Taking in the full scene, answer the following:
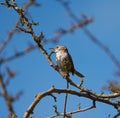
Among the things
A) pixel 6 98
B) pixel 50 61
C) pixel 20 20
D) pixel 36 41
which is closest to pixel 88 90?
pixel 50 61

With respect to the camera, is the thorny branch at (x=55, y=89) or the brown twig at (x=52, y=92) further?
the thorny branch at (x=55, y=89)

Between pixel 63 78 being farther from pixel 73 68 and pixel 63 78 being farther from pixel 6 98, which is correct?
pixel 6 98

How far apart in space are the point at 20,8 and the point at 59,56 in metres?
1.78

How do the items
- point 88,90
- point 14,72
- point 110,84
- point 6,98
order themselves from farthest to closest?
point 110,84 < point 88,90 < point 14,72 < point 6,98

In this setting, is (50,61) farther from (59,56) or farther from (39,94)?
(59,56)

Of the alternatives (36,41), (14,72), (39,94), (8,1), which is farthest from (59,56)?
(14,72)

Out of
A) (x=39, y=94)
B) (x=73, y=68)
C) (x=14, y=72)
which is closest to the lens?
(x=14, y=72)

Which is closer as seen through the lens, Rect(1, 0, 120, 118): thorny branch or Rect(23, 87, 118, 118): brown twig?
Rect(23, 87, 118, 118): brown twig

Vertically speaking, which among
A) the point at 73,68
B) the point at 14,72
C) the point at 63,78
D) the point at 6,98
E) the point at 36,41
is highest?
the point at 73,68

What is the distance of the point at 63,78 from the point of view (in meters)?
4.74

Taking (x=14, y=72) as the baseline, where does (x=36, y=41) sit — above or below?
above

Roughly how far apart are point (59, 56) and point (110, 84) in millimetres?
2137

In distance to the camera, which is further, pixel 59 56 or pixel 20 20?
pixel 59 56

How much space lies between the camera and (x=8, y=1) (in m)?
5.56
